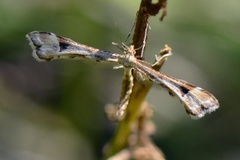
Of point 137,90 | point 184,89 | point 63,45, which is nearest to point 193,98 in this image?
point 184,89

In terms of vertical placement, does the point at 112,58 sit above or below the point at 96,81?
below

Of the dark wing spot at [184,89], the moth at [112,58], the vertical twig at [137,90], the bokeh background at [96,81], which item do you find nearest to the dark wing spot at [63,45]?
the moth at [112,58]

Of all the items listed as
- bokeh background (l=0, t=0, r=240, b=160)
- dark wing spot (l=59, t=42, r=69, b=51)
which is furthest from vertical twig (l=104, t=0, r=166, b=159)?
bokeh background (l=0, t=0, r=240, b=160)

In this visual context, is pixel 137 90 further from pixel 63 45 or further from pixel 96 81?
pixel 96 81

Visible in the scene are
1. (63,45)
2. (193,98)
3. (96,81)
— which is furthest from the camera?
(96,81)

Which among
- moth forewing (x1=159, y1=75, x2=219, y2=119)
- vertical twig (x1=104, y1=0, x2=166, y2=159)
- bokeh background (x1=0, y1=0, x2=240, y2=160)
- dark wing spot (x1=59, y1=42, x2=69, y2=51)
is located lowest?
moth forewing (x1=159, y1=75, x2=219, y2=119)

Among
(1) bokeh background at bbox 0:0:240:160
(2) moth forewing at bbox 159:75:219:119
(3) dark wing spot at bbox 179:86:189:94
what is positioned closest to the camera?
(2) moth forewing at bbox 159:75:219:119

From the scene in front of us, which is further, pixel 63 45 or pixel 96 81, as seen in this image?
pixel 96 81

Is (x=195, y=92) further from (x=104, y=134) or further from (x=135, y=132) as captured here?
(x=104, y=134)

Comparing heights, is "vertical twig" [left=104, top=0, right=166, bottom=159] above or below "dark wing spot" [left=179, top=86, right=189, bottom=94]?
above

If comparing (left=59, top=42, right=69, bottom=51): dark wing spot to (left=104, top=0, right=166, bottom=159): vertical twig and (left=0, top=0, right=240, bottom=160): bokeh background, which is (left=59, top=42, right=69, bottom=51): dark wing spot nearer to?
(left=104, top=0, right=166, bottom=159): vertical twig
